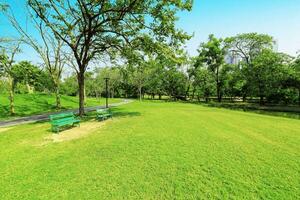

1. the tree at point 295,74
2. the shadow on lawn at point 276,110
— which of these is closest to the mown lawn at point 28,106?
the shadow on lawn at point 276,110

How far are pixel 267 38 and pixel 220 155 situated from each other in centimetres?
4039

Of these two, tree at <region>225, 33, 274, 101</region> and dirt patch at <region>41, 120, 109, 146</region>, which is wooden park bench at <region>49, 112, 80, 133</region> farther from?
tree at <region>225, 33, 274, 101</region>

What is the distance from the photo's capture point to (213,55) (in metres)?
43.6

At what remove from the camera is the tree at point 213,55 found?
139 feet

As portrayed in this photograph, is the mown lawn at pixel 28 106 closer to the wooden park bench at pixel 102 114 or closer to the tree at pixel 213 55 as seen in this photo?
the wooden park bench at pixel 102 114

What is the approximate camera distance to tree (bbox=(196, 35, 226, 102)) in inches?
1672

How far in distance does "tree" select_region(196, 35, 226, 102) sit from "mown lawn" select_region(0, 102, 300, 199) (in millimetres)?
38089

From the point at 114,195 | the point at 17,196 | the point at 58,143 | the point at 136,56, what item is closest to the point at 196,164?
the point at 114,195

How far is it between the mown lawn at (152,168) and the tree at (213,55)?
125 ft

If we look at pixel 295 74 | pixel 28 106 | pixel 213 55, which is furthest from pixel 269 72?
pixel 28 106

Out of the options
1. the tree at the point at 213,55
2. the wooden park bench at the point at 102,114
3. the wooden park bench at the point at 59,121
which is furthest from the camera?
the tree at the point at 213,55

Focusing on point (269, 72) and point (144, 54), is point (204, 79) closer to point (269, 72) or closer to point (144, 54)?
point (269, 72)

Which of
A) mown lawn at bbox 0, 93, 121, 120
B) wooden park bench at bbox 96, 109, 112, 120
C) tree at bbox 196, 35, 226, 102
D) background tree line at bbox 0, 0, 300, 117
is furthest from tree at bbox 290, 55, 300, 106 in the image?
mown lawn at bbox 0, 93, 121, 120

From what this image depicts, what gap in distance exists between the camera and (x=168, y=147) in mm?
6895
